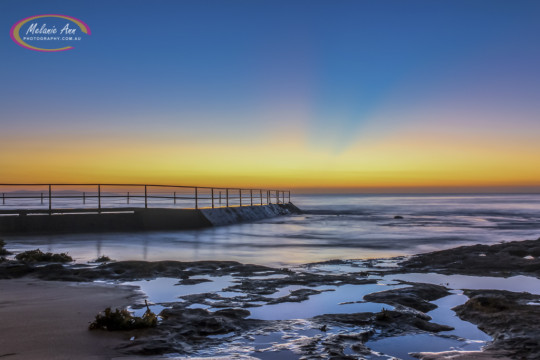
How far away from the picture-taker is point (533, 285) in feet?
18.0

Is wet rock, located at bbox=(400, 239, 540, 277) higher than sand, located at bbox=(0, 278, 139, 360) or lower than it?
lower

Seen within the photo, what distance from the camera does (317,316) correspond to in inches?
156

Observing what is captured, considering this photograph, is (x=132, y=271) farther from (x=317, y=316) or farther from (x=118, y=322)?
(x=317, y=316)

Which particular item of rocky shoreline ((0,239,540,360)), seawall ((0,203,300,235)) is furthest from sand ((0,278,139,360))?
seawall ((0,203,300,235))

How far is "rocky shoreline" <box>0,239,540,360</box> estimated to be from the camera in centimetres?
313

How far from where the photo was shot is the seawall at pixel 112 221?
1280 cm

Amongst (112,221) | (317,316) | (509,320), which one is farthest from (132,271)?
(112,221)

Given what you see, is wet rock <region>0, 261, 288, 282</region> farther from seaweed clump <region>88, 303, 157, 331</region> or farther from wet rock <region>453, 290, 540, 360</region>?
wet rock <region>453, 290, 540, 360</region>

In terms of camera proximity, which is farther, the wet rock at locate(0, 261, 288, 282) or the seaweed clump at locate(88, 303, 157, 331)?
the wet rock at locate(0, 261, 288, 282)

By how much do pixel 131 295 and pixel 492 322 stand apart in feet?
11.0

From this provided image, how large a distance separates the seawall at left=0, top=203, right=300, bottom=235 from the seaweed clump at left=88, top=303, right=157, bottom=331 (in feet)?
33.9

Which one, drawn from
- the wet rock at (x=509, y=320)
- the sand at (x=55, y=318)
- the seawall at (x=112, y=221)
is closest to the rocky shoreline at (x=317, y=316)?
the wet rock at (x=509, y=320)

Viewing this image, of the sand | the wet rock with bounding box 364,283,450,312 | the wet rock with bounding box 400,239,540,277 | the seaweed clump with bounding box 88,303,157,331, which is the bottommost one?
the wet rock with bounding box 400,239,540,277

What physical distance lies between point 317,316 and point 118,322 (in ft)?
5.31
